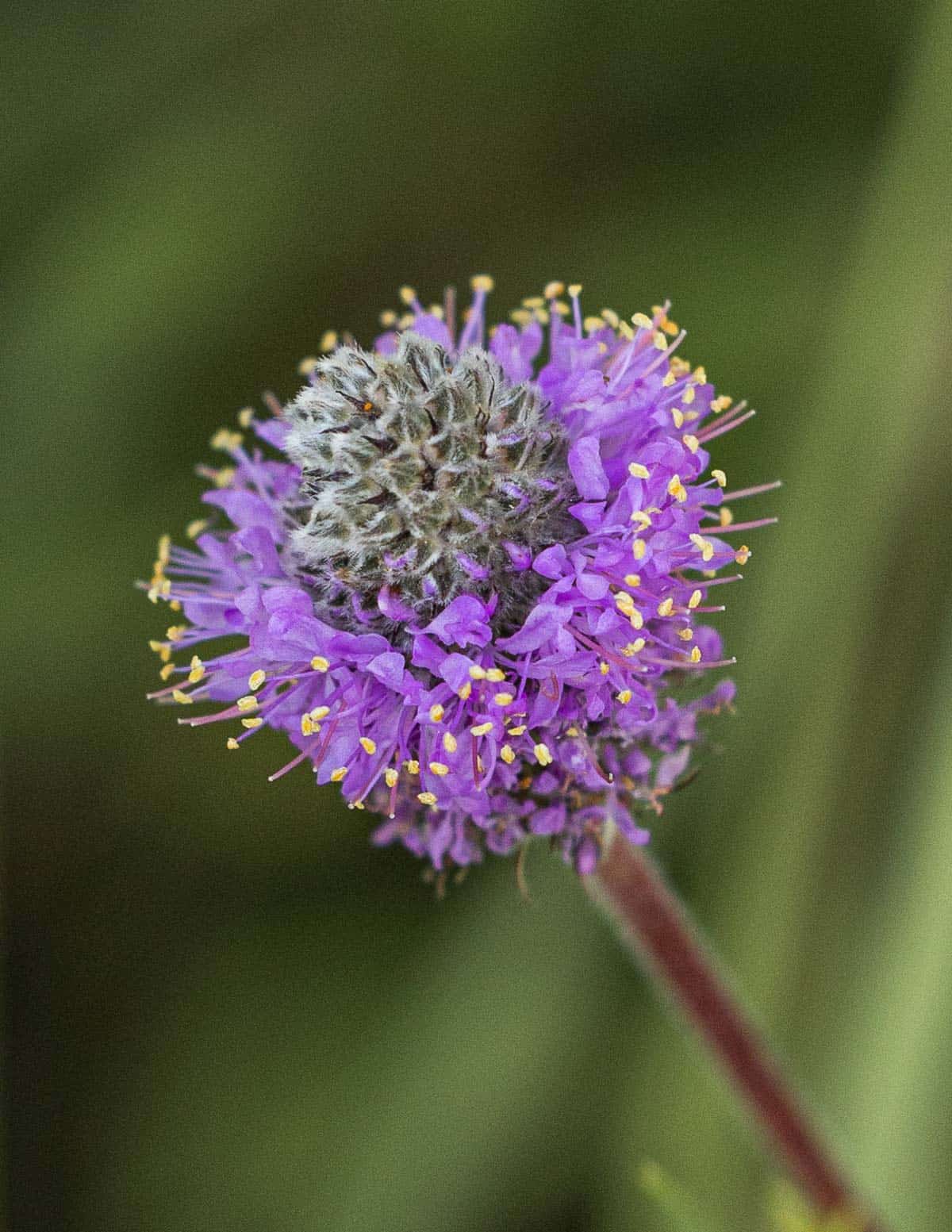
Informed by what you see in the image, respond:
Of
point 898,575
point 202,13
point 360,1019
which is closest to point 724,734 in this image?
point 898,575

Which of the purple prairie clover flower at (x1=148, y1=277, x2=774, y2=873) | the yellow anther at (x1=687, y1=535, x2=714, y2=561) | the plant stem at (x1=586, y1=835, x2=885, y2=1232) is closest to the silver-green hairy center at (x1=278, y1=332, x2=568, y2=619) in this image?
the purple prairie clover flower at (x1=148, y1=277, x2=774, y2=873)

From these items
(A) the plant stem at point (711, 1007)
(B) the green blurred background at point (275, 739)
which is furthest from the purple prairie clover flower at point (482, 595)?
(B) the green blurred background at point (275, 739)

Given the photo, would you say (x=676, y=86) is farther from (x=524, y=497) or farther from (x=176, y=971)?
(x=176, y=971)

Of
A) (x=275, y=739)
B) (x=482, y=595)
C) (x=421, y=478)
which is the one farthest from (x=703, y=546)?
(x=275, y=739)

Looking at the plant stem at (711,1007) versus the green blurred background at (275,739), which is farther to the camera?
the green blurred background at (275,739)

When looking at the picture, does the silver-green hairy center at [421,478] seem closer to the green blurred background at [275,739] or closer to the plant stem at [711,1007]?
the plant stem at [711,1007]

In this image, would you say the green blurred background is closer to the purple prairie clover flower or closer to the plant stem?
the plant stem

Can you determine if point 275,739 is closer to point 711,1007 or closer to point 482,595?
point 711,1007

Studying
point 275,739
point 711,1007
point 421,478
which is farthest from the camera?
point 275,739
